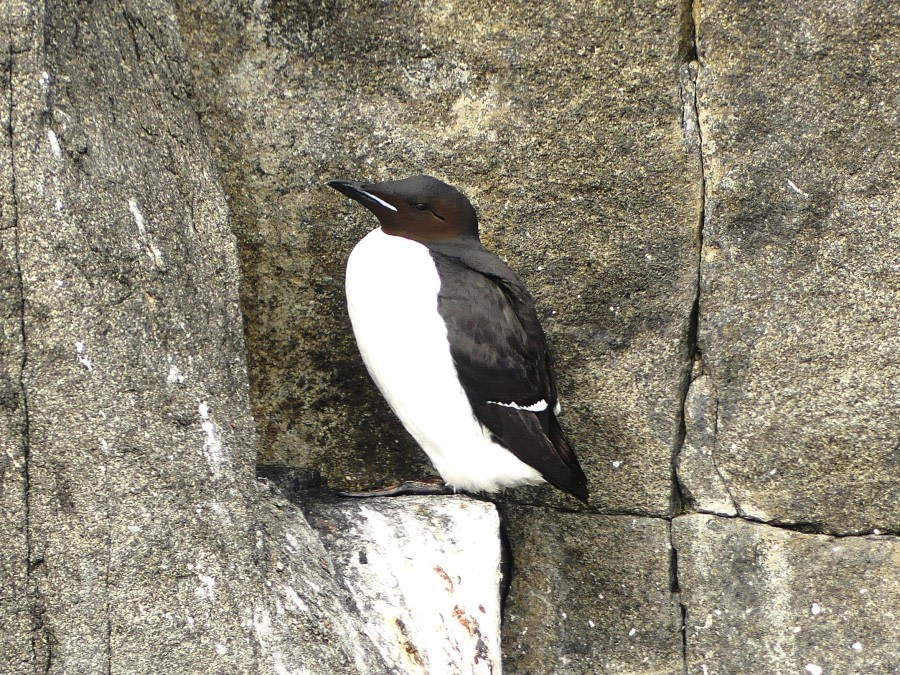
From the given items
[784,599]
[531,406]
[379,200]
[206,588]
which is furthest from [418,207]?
[784,599]

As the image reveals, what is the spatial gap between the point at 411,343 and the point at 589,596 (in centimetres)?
98

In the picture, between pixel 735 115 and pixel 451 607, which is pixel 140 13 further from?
pixel 451 607

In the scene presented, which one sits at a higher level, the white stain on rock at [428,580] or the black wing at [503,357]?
the black wing at [503,357]

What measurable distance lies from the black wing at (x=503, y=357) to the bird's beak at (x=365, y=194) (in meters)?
0.19

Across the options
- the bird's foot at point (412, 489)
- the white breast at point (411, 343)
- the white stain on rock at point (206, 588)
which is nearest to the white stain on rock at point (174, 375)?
the white stain on rock at point (206, 588)

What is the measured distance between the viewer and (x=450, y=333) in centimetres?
263

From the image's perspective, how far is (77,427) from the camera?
1925mm

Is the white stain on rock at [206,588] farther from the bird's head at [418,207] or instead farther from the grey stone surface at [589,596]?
the grey stone surface at [589,596]

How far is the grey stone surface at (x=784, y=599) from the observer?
2.69 meters

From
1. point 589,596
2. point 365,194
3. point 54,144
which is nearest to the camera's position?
point 54,144

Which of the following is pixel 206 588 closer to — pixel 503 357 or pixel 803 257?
pixel 503 357

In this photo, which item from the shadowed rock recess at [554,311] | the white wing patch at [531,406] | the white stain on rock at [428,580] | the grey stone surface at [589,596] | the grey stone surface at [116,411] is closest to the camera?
the grey stone surface at [116,411]

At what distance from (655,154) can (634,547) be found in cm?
113

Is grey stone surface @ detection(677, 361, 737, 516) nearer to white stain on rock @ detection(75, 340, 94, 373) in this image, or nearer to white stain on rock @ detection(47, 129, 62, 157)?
white stain on rock @ detection(75, 340, 94, 373)
